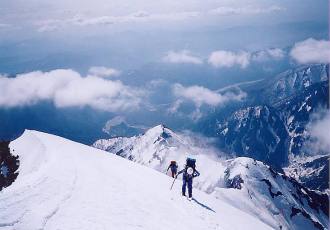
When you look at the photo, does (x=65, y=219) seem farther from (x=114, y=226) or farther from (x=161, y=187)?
(x=161, y=187)

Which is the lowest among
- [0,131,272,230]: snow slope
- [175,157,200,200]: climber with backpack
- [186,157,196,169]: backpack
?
[0,131,272,230]: snow slope

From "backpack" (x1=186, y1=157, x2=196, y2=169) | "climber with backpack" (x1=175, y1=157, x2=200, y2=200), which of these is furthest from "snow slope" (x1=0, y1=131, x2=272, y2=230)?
"backpack" (x1=186, y1=157, x2=196, y2=169)

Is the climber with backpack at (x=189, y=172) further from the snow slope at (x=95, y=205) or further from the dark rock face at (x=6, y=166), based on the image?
the dark rock face at (x=6, y=166)

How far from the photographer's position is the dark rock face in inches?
1578

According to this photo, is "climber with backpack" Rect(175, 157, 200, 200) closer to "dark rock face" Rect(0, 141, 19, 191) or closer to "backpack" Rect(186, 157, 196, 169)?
"backpack" Rect(186, 157, 196, 169)

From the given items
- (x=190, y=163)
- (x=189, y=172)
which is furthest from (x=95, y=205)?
(x=190, y=163)

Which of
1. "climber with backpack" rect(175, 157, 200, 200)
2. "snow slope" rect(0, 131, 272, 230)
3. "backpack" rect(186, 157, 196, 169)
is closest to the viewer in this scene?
"snow slope" rect(0, 131, 272, 230)

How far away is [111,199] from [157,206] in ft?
10.4

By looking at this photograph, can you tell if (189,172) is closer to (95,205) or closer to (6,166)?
(95,205)

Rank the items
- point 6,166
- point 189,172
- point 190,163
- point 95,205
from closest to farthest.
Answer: point 95,205, point 189,172, point 190,163, point 6,166

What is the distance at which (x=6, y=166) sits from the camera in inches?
1761

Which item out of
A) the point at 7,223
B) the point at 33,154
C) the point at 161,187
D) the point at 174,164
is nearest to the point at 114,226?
the point at 7,223

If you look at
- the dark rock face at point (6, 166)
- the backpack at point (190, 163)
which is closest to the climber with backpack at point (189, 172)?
the backpack at point (190, 163)

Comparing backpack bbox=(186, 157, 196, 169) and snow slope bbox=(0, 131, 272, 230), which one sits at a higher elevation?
backpack bbox=(186, 157, 196, 169)
